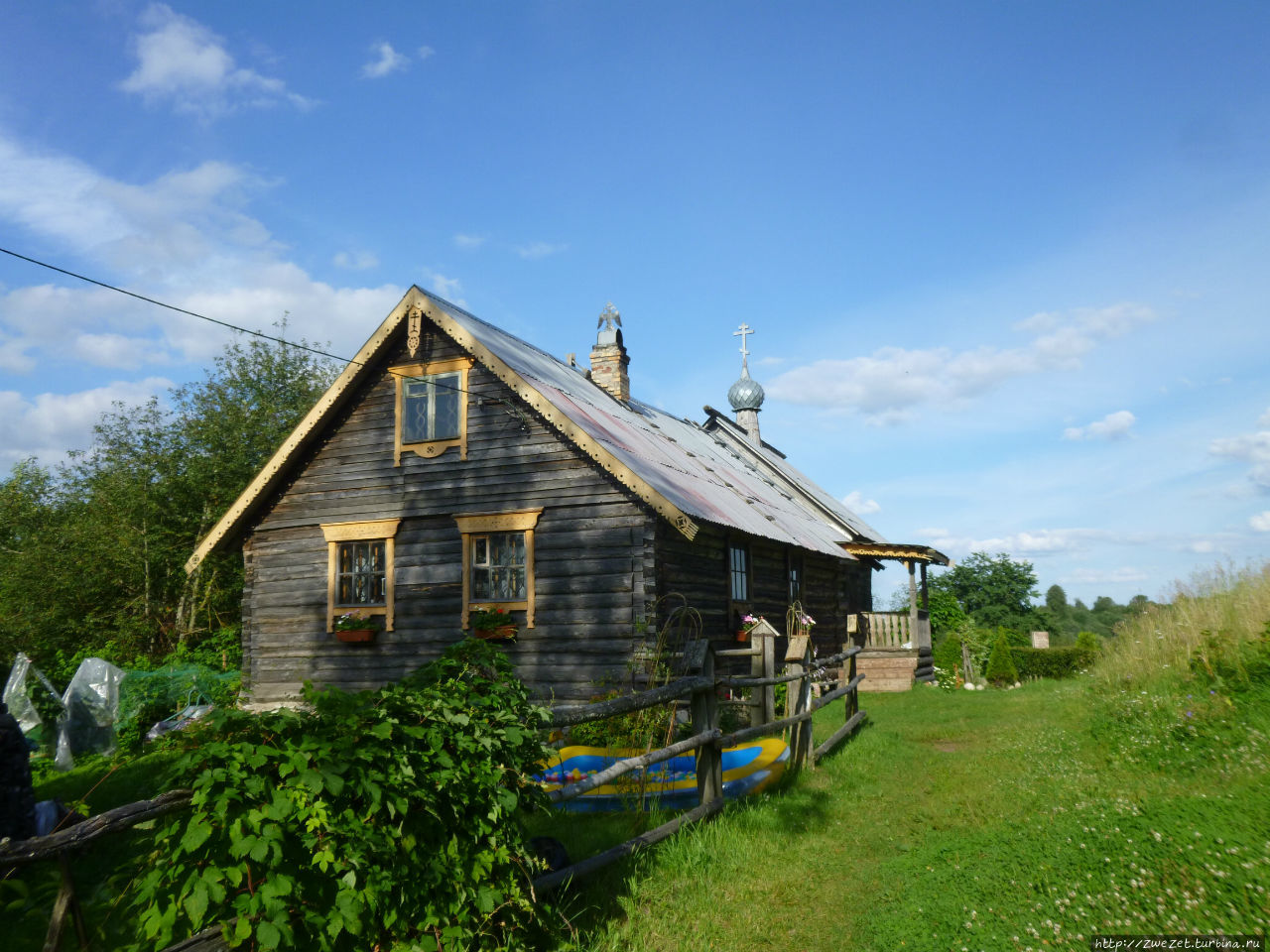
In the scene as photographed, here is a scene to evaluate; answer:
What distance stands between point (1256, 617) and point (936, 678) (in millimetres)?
14277

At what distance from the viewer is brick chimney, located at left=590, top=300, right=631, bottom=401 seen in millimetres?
20125

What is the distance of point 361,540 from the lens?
15.5 metres

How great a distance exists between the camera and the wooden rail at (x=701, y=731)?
5082mm

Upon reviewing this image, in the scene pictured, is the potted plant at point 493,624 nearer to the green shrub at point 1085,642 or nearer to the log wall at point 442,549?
the log wall at point 442,549

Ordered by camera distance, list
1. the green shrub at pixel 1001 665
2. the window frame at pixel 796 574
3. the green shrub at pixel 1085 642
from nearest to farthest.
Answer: the window frame at pixel 796 574
the green shrub at pixel 1001 665
the green shrub at pixel 1085 642

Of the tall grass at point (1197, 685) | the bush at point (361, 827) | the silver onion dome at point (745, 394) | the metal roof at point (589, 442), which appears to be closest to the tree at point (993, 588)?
the silver onion dome at point (745, 394)

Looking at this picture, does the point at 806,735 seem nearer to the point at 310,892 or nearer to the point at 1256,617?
the point at 1256,617

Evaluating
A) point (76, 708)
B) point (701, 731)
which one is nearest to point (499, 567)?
point (76, 708)

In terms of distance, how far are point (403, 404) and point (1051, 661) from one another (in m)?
17.3

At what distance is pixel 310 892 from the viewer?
3176 millimetres

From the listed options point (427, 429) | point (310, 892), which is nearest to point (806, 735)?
point (310, 892)

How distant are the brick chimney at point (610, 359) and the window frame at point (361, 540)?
7.16m

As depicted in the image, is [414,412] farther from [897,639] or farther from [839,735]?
[897,639]

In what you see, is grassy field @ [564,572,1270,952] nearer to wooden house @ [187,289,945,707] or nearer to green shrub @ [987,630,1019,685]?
wooden house @ [187,289,945,707]
